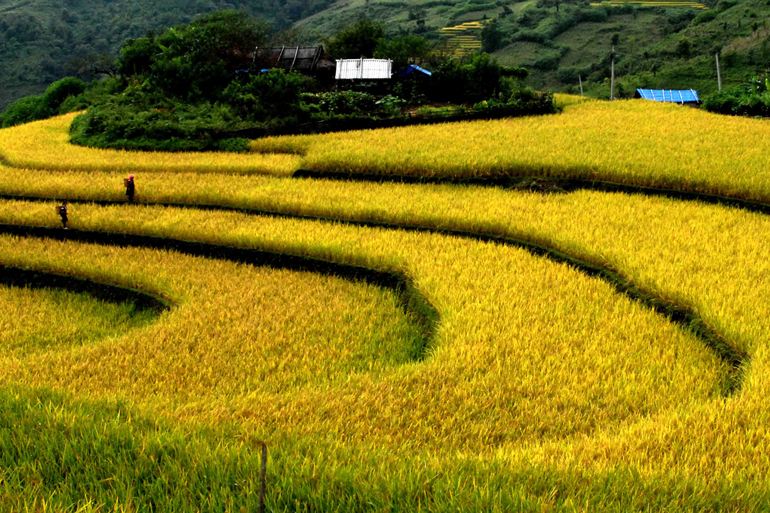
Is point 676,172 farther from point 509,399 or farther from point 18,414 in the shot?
point 18,414

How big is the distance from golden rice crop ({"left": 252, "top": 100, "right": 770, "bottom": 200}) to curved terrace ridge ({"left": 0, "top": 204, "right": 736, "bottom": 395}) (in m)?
2.98

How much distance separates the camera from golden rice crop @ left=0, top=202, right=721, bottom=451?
418 centimetres

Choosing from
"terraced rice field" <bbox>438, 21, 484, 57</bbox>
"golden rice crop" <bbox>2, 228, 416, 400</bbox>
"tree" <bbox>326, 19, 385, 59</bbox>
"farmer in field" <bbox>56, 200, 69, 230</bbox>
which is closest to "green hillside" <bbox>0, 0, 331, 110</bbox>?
"terraced rice field" <bbox>438, 21, 484, 57</bbox>

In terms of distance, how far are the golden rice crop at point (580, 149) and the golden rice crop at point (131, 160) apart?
3.22 feet

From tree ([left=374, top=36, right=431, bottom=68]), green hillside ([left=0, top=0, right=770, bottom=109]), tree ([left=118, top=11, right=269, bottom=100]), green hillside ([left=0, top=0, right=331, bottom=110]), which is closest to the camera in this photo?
tree ([left=118, top=11, right=269, bottom=100])

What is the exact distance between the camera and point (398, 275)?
24.2 feet

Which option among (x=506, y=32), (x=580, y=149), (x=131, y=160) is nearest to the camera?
(x=580, y=149)

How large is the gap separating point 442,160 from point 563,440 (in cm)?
851

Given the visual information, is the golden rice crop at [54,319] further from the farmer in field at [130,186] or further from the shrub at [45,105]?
the shrub at [45,105]

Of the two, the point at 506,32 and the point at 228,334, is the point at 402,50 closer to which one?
the point at 228,334

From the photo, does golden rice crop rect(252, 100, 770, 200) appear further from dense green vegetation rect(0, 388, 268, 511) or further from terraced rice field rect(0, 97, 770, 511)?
dense green vegetation rect(0, 388, 268, 511)

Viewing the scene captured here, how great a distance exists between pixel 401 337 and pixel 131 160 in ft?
33.9

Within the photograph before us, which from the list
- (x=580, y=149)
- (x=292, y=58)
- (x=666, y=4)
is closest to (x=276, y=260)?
(x=580, y=149)

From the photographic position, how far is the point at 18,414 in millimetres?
3299
